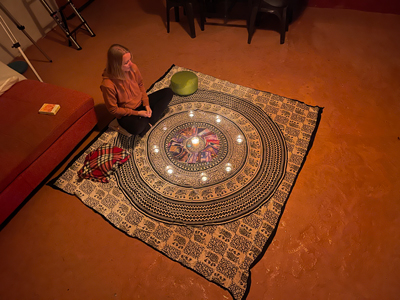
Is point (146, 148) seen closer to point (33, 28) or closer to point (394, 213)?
point (394, 213)

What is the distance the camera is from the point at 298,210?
1.91 metres

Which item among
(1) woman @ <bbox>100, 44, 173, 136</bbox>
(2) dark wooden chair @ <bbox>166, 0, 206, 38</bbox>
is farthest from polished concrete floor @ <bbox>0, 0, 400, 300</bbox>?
(1) woman @ <bbox>100, 44, 173, 136</bbox>

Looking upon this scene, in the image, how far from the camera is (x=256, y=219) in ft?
6.09

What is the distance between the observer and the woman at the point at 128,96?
1798 millimetres

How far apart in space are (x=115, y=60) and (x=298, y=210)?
5.43 ft

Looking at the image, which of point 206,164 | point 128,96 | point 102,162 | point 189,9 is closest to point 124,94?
point 128,96

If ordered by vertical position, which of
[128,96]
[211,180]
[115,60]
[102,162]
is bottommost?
[211,180]

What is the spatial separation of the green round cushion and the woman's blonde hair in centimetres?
76

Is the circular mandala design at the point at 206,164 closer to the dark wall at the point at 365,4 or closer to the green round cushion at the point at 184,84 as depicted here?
the green round cushion at the point at 184,84

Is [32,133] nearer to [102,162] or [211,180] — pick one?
[102,162]

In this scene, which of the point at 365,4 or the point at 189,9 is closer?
the point at 189,9

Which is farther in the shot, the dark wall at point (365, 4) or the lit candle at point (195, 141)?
the dark wall at point (365, 4)

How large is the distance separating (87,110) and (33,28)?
2.06m

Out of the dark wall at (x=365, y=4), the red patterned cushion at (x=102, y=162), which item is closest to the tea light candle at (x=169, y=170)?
the red patterned cushion at (x=102, y=162)
